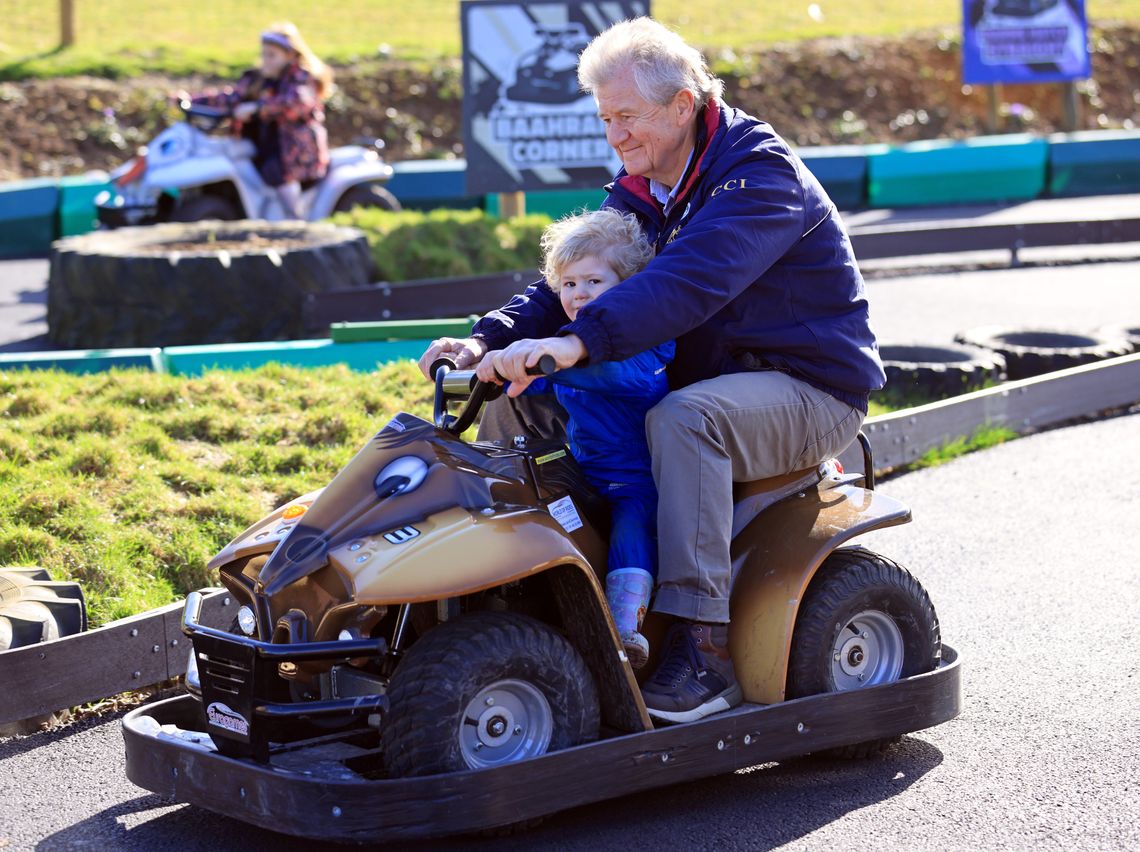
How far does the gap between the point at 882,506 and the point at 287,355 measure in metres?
4.59

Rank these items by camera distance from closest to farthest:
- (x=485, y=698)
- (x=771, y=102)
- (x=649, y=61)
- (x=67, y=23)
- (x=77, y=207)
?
(x=485, y=698), (x=649, y=61), (x=77, y=207), (x=67, y=23), (x=771, y=102)

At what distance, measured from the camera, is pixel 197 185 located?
41.7 feet

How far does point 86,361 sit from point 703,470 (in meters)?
4.94

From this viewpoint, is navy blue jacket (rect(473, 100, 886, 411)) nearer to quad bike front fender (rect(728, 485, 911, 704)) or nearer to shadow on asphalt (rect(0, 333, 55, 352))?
quad bike front fender (rect(728, 485, 911, 704))

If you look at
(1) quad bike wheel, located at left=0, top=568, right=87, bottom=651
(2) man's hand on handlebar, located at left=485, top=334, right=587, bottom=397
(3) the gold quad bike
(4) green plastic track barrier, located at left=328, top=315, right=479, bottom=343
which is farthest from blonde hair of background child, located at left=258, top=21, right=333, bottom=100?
(2) man's hand on handlebar, located at left=485, top=334, right=587, bottom=397

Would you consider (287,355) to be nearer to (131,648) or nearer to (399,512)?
(131,648)

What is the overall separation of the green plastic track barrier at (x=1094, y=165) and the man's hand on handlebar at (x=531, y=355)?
14.9 meters

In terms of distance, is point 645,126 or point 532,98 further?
point 532,98

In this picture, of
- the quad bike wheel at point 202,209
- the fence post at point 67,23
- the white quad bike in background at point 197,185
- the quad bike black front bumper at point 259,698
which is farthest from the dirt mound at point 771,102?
the quad bike black front bumper at point 259,698

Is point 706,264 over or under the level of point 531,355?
over

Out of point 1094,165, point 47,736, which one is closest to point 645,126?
point 47,736

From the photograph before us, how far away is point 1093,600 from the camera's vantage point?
18.0ft

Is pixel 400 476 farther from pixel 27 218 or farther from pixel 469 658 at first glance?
pixel 27 218

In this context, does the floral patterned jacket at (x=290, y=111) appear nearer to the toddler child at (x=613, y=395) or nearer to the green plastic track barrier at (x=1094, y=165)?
the green plastic track barrier at (x=1094, y=165)
